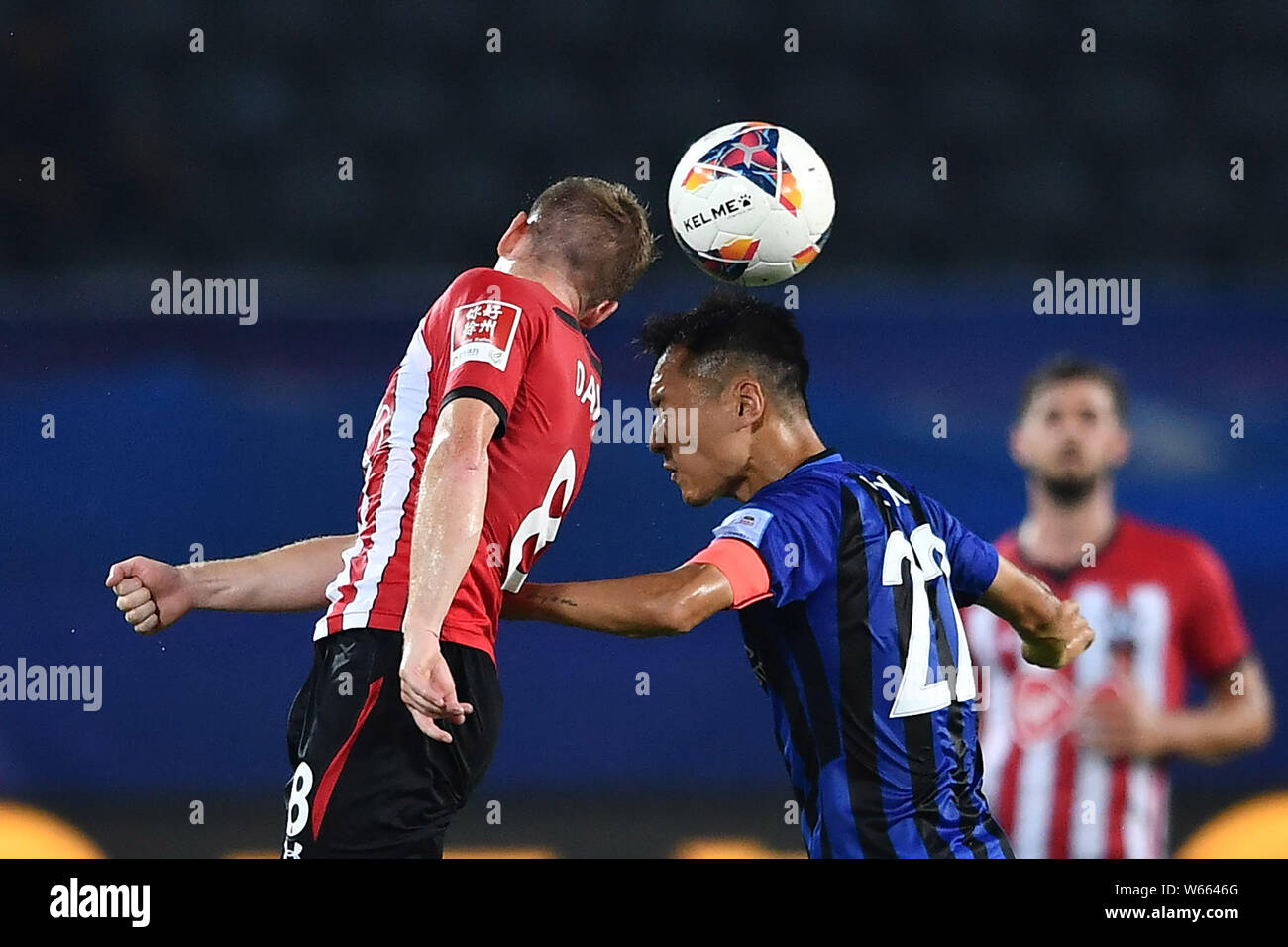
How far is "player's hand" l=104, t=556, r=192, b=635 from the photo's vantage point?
138 inches

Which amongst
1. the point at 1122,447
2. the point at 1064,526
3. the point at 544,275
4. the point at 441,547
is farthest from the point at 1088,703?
the point at 441,547

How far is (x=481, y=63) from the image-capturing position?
7652mm

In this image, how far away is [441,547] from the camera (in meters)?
3.01

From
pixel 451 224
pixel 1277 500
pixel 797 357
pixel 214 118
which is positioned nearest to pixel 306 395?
pixel 451 224

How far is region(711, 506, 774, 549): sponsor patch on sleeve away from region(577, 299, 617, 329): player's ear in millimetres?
614

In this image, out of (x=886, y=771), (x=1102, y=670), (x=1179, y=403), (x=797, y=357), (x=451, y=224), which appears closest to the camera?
(x=886, y=771)

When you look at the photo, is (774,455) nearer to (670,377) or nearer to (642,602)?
(670,377)

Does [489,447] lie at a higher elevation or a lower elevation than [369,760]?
higher

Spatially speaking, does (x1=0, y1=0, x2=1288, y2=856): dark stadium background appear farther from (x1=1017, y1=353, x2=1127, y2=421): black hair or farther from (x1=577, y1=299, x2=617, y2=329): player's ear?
(x1=577, y1=299, x2=617, y2=329): player's ear

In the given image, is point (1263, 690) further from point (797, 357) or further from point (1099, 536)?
point (797, 357)

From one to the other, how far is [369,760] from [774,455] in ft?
Answer: 4.06

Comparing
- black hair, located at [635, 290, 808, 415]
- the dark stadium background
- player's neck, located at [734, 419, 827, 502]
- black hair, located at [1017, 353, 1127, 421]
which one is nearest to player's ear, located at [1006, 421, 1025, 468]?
the dark stadium background

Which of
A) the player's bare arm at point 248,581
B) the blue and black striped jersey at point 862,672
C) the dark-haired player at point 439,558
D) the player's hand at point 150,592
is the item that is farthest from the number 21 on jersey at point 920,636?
the player's hand at point 150,592

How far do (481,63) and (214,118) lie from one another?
1.33 meters
